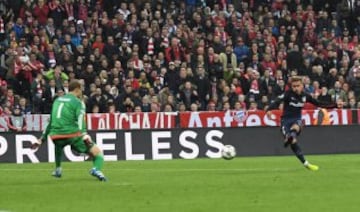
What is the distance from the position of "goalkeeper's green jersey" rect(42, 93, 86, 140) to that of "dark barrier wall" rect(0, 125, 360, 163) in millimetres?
9381

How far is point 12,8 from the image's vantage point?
35500mm

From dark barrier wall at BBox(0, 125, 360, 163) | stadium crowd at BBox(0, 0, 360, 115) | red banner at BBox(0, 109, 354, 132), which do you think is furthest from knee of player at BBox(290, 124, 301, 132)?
stadium crowd at BBox(0, 0, 360, 115)

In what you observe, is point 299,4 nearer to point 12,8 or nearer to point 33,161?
point 12,8

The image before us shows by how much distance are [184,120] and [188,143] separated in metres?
2.45

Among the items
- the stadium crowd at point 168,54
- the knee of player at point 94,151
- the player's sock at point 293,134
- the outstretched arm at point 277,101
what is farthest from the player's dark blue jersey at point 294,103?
the stadium crowd at point 168,54

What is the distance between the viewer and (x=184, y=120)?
106 feet

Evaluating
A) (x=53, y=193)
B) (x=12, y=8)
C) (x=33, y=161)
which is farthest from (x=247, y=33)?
(x=53, y=193)

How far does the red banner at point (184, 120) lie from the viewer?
102 feet

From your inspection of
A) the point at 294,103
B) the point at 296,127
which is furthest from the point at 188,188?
the point at 294,103

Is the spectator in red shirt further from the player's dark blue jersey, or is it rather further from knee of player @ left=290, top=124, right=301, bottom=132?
knee of player @ left=290, top=124, right=301, bottom=132

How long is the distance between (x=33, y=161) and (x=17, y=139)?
73cm

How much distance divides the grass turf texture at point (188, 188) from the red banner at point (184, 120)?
19.0 ft

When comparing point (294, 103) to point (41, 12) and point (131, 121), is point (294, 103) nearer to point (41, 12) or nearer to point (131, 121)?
point (131, 121)

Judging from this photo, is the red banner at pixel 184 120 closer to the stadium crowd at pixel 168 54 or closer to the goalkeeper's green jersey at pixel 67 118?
the stadium crowd at pixel 168 54
